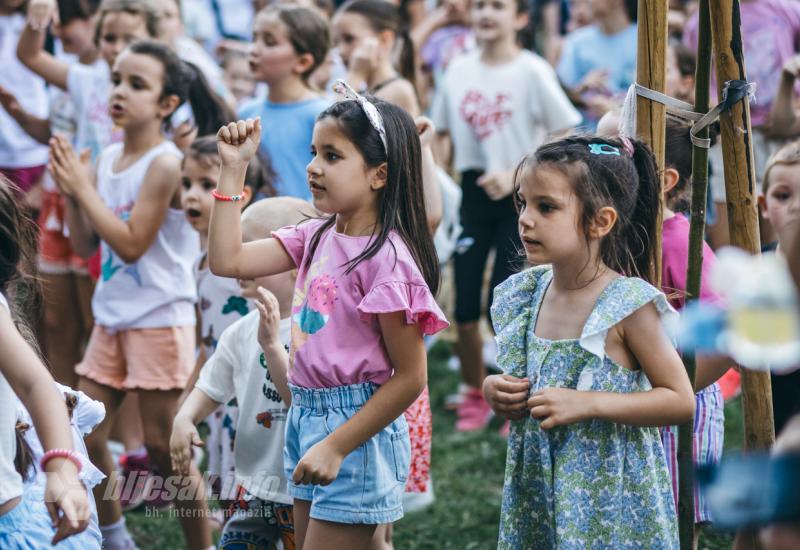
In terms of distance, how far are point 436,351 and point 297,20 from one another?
3.01 meters

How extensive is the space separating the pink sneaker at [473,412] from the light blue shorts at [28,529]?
3383 millimetres

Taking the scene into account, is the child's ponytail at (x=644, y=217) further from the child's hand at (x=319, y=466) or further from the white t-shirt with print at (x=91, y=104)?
the white t-shirt with print at (x=91, y=104)

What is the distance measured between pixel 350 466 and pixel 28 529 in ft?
2.44

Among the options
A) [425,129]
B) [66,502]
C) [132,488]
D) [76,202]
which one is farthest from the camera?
[132,488]

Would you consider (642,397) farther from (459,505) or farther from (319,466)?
(459,505)

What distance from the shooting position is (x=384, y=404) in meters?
2.50

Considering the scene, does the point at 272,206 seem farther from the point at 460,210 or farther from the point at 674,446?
the point at 460,210

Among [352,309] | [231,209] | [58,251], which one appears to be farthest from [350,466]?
[58,251]

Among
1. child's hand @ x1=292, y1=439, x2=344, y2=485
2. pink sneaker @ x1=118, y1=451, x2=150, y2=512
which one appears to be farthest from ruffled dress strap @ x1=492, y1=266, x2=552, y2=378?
pink sneaker @ x1=118, y1=451, x2=150, y2=512

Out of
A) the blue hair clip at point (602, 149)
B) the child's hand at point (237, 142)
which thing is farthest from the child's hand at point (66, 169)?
the blue hair clip at point (602, 149)

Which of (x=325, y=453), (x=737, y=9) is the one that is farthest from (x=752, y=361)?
(x=737, y=9)

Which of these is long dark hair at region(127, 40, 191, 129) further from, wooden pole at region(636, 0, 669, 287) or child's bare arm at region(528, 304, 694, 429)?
child's bare arm at region(528, 304, 694, 429)

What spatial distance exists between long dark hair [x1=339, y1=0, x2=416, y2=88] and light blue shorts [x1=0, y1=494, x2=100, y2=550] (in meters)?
3.70

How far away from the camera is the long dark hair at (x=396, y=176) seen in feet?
8.60
